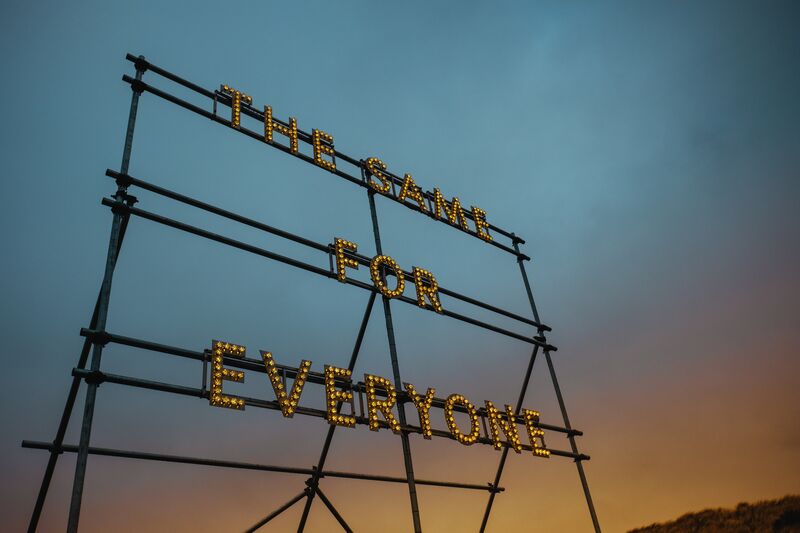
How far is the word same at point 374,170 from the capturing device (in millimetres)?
14227

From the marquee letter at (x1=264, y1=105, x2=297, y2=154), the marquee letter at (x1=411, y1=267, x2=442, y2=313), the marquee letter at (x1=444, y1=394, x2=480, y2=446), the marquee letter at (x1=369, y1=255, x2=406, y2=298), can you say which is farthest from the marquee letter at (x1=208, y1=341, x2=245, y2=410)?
the marquee letter at (x1=264, y1=105, x2=297, y2=154)

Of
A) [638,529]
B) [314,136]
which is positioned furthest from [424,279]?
[638,529]

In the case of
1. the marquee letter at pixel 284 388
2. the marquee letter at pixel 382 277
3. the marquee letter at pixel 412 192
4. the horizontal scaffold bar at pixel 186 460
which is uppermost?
the marquee letter at pixel 412 192

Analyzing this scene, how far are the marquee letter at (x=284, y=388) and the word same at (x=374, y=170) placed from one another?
6112mm

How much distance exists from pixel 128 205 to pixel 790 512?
3284 centimetres

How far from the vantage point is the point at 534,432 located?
49.9 feet

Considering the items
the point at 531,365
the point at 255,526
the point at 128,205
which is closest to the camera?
the point at 128,205

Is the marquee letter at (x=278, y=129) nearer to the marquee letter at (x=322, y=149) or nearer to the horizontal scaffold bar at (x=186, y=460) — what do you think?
the marquee letter at (x=322, y=149)

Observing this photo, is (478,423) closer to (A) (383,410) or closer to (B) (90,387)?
(A) (383,410)

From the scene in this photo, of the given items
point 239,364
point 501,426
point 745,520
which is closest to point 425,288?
point 501,426

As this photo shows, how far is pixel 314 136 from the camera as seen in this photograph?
15234 mm

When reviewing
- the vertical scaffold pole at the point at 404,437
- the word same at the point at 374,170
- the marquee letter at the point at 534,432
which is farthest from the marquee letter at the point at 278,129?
the marquee letter at the point at 534,432

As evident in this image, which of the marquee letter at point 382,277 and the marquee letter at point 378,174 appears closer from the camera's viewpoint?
the marquee letter at point 382,277

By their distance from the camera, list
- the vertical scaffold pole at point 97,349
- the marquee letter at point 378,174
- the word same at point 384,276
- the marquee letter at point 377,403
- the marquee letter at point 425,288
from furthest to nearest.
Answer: the marquee letter at point 378,174 < the marquee letter at point 425,288 < the word same at point 384,276 < the marquee letter at point 377,403 < the vertical scaffold pole at point 97,349
